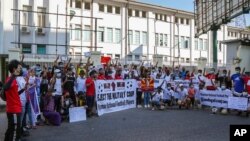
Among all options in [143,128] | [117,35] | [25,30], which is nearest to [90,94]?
[143,128]

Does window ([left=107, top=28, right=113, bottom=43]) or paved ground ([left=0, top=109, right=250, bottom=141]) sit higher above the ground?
window ([left=107, top=28, right=113, bottom=43])

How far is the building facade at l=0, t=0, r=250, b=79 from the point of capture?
142ft

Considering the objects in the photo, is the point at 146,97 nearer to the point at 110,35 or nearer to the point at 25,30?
the point at 25,30

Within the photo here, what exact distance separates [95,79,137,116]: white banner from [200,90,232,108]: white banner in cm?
338

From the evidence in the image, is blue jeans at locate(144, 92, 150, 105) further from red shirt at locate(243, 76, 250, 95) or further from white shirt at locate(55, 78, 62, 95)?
white shirt at locate(55, 78, 62, 95)

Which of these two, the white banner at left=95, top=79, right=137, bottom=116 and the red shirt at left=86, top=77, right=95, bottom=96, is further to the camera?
the white banner at left=95, top=79, right=137, bottom=116

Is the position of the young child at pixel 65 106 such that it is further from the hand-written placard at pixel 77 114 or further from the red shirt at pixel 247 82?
the red shirt at pixel 247 82

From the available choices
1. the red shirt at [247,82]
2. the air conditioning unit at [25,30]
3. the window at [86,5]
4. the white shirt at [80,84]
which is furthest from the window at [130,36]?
the white shirt at [80,84]

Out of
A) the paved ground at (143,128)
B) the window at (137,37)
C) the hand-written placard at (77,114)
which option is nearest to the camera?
the paved ground at (143,128)

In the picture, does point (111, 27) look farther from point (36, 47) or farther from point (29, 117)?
point (29, 117)

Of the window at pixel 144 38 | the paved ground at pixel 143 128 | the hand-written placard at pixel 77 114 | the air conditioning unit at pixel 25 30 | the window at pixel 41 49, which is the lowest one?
the paved ground at pixel 143 128

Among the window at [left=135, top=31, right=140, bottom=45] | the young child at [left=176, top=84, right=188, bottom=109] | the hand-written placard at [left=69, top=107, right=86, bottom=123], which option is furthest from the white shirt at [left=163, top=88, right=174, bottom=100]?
the window at [left=135, top=31, right=140, bottom=45]

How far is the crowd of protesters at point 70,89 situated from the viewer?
9.62m

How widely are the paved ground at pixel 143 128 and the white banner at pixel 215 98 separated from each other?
4.87ft
